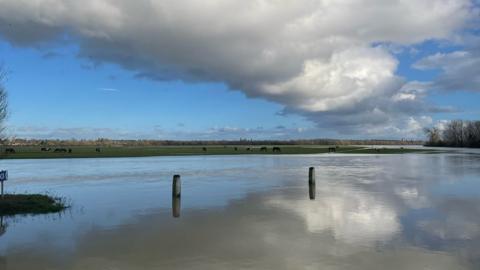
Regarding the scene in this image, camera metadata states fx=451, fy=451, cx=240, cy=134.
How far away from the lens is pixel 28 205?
15.3 m

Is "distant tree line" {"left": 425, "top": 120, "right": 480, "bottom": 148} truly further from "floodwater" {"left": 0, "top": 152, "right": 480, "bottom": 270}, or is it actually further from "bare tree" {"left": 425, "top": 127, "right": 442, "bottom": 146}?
"floodwater" {"left": 0, "top": 152, "right": 480, "bottom": 270}

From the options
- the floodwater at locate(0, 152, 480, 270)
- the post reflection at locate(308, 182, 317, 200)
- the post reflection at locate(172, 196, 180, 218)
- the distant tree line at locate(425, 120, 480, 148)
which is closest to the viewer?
the floodwater at locate(0, 152, 480, 270)

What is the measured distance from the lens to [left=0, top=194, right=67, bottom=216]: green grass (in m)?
14.8

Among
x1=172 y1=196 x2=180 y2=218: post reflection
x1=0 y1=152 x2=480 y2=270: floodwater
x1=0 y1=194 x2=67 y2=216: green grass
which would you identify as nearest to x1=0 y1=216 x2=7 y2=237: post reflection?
x1=0 y1=152 x2=480 y2=270: floodwater

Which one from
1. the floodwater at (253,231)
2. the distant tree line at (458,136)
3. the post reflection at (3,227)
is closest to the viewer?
the floodwater at (253,231)

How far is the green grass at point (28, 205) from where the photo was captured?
48.6 feet

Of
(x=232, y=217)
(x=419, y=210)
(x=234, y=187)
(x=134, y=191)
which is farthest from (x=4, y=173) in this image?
(x=419, y=210)

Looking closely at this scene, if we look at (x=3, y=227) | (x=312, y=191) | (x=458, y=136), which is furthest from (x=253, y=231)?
(x=458, y=136)

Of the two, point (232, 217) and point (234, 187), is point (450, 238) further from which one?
point (234, 187)

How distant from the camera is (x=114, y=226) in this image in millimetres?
12523

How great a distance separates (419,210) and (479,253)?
5.82 metres

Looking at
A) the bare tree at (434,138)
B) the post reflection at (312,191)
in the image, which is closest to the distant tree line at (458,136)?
the bare tree at (434,138)

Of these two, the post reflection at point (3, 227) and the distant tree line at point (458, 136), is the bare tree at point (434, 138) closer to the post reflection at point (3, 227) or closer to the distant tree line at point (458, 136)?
the distant tree line at point (458, 136)

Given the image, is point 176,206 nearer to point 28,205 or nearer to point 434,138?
point 28,205
